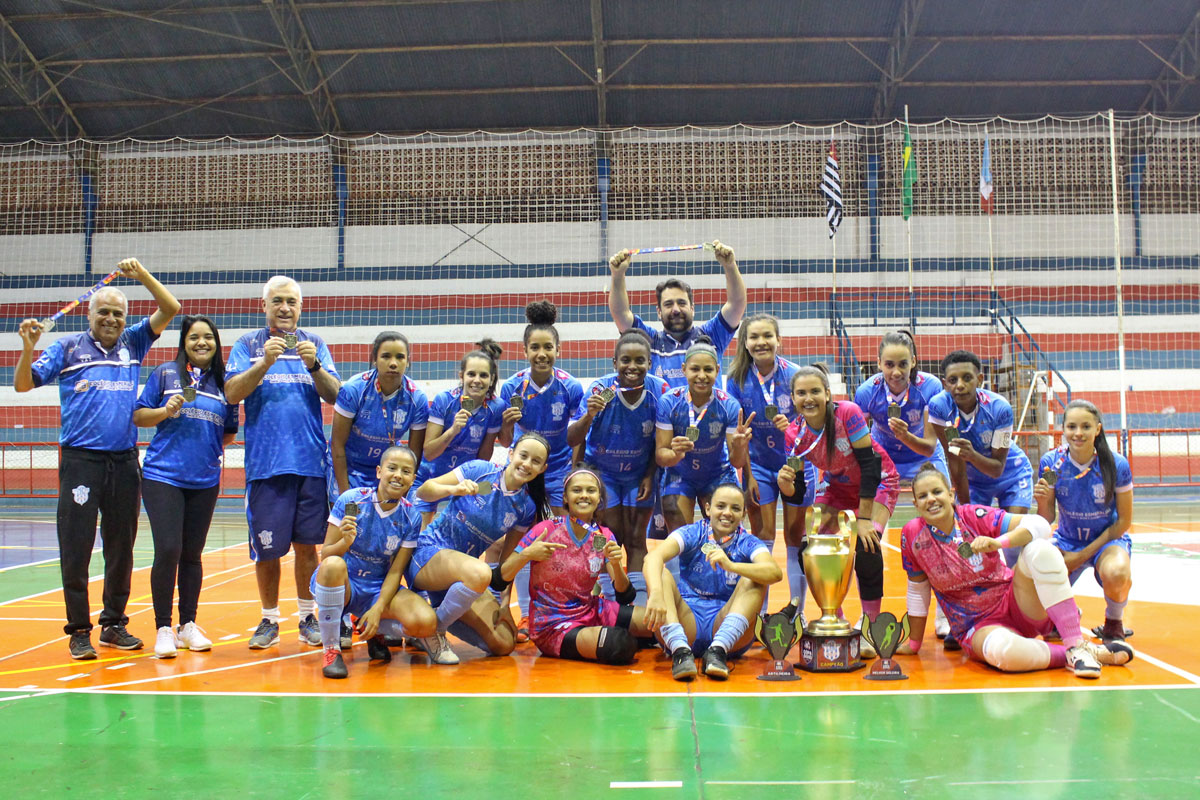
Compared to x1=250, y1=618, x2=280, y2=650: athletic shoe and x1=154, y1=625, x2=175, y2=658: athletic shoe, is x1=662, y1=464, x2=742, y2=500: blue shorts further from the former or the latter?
x1=154, y1=625, x2=175, y2=658: athletic shoe

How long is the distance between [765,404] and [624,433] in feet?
3.02

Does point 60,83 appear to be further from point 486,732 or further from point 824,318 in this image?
point 486,732

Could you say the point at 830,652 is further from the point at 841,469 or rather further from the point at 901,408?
the point at 901,408

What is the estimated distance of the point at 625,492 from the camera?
220 inches

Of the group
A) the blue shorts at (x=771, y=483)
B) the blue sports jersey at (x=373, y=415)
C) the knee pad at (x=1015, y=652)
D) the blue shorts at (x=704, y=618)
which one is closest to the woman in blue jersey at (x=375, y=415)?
the blue sports jersey at (x=373, y=415)

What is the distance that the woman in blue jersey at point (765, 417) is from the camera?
18.5 feet

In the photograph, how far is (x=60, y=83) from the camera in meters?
20.5

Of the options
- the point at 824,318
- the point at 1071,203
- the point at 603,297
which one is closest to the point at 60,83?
the point at 603,297

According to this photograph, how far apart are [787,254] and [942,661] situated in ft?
55.6

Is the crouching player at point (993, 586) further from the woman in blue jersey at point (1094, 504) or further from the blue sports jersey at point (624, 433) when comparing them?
the blue sports jersey at point (624, 433)

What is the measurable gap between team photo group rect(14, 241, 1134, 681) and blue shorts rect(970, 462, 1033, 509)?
0.01 metres

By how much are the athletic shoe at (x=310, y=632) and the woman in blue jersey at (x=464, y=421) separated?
883 millimetres

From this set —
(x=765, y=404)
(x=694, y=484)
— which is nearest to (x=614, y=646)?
(x=694, y=484)

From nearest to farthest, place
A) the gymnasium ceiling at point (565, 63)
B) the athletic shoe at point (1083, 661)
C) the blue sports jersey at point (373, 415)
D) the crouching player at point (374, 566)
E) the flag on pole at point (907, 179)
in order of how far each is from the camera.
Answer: the athletic shoe at point (1083, 661) → the crouching player at point (374, 566) → the blue sports jersey at point (373, 415) → the flag on pole at point (907, 179) → the gymnasium ceiling at point (565, 63)
